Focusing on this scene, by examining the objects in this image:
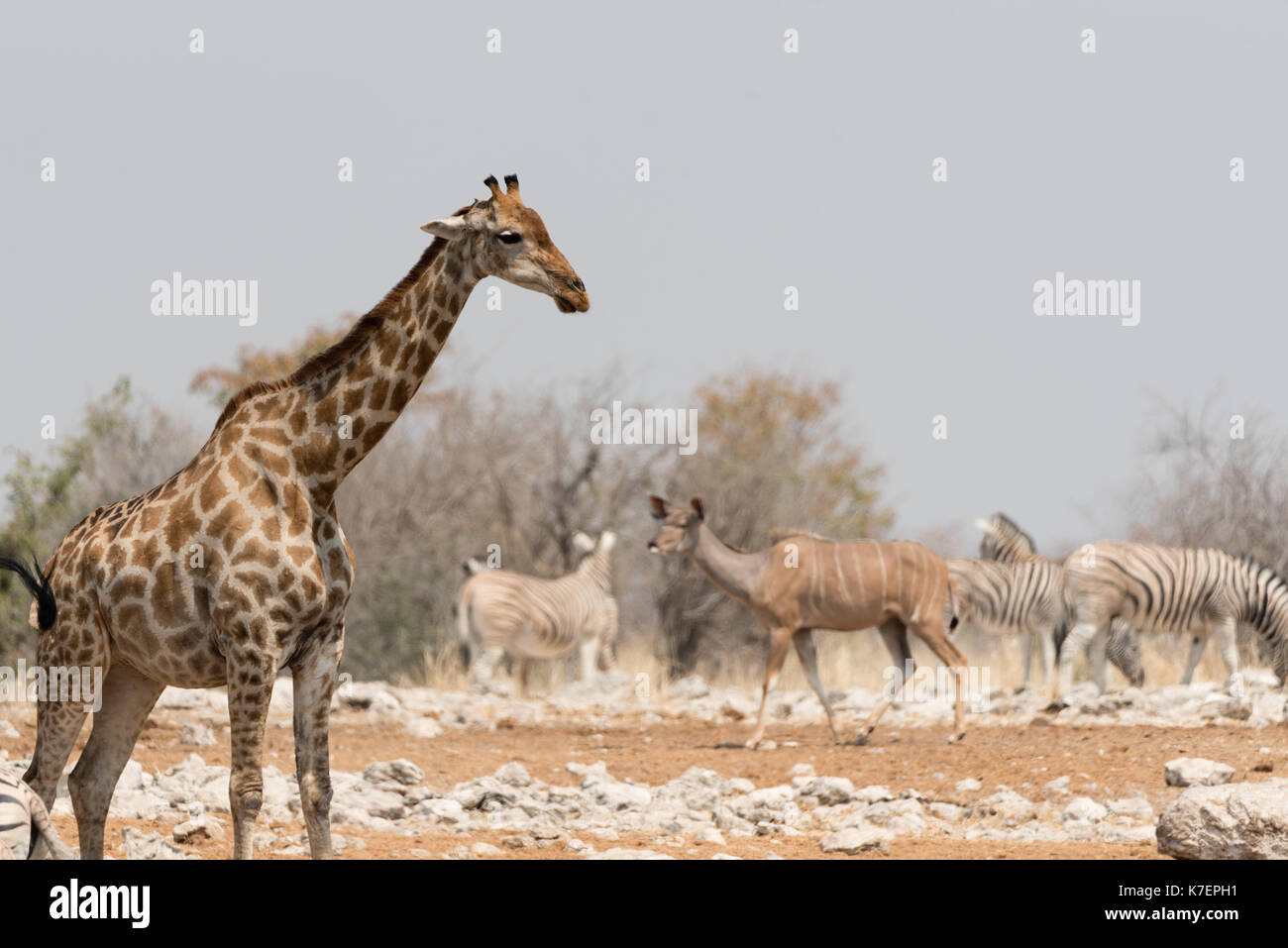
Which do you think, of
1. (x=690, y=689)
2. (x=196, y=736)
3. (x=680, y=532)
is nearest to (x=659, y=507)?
(x=680, y=532)

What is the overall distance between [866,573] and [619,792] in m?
4.80

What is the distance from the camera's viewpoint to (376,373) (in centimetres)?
639

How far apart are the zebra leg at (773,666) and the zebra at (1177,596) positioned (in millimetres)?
4021

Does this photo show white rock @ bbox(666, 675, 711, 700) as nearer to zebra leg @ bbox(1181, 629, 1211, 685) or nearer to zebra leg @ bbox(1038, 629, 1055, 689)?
zebra leg @ bbox(1038, 629, 1055, 689)

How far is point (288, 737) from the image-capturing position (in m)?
13.4

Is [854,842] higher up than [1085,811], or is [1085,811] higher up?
[854,842]

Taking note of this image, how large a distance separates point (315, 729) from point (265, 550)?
0.80 m

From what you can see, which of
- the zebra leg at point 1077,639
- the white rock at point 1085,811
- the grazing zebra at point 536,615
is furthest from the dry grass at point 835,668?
the white rock at point 1085,811

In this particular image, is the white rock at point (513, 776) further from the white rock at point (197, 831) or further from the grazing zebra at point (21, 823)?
the grazing zebra at point (21, 823)

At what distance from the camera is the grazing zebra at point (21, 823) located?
5492 mm

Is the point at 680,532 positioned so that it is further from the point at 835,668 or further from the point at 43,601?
the point at 43,601

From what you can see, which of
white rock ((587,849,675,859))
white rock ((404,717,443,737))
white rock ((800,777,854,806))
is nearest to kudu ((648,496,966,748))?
white rock ((404,717,443,737))

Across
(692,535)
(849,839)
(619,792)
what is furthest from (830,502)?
(849,839)
